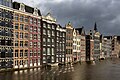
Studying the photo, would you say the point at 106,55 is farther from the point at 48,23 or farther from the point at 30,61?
the point at 30,61

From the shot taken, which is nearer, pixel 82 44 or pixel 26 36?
pixel 26 36

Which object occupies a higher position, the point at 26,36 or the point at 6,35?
the point at 6,35

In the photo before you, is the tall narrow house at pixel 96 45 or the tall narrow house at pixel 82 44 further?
the tall narrow house at pixel 96 45

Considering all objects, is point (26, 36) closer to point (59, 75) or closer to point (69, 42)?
point (59, 75)

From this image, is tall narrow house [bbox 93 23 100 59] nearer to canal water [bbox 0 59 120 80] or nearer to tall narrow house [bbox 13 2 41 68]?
tall narrow house [bbox 13 2 41 68]

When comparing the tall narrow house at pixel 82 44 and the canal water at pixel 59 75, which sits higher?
the tall narrow house at pixel 82 44

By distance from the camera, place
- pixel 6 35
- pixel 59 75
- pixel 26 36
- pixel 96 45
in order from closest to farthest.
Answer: pixel 59 75
pixel 6 35
pixel 26 36
pixel 96 45

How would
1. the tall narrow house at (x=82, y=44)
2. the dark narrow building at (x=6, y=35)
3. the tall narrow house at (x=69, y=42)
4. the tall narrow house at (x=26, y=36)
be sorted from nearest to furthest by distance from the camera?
1. the dark narrow building at (x=6, y=35)
2. the tall narrow house at (x=26, y=36)
3. the tall narrow house at (x=69, y=42)
4. the tall narrow house at (x=82, y=44)

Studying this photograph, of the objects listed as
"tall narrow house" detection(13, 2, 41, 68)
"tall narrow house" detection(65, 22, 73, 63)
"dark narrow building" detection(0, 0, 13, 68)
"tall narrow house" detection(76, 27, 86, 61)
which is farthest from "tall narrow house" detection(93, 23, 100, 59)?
"dark narrow building" detection(0, 0, 13, 68)

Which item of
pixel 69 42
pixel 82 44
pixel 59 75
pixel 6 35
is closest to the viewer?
pixel 59 75

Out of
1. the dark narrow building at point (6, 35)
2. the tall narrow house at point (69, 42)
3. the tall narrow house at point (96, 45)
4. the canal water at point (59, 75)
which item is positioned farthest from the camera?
the tall narrow house at point (96, 45)

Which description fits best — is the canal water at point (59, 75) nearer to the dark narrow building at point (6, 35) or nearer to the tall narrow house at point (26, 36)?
the dark narrow building at point (6, 35)

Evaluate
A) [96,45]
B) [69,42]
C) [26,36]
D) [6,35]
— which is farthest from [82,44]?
[6,35]

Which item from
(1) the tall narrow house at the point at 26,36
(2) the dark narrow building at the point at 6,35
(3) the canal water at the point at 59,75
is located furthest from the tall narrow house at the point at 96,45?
(2) the dark narrow building at the point at 6,35
